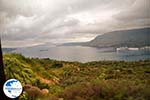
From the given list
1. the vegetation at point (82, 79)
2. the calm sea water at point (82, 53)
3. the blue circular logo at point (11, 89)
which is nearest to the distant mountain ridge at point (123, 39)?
the calm sea water at point (82, 53)

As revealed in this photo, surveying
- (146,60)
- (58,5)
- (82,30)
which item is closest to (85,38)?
(82,30)

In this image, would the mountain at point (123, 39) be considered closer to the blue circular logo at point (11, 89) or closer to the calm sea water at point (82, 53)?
the calm sea water at point (82, 53)

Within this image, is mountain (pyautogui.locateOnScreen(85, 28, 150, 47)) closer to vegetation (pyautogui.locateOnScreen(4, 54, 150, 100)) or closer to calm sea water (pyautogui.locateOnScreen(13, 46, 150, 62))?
calm sea water (pyautogui.locateOnScreen(13, 46, 150, 62))

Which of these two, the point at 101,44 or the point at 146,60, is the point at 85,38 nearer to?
the point at 101,44

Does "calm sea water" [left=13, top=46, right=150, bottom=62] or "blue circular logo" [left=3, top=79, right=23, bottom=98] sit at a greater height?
"calm sea water" [left=13, top=46, right=150, bottom=62]

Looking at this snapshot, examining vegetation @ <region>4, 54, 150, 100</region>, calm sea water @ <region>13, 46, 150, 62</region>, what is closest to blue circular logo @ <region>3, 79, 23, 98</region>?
vegetation @ <region>4, 54, 150, 100</region>

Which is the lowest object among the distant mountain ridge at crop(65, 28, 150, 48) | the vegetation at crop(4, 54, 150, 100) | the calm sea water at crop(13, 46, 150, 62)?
the vegetation at crop(4, 54, 150, 100)
